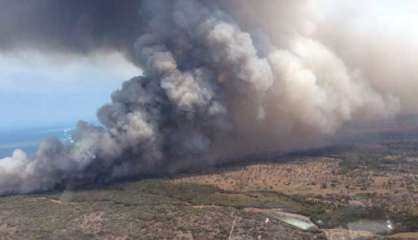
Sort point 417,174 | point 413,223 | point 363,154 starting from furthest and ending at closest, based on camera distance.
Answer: point 363,154
point 417,174
point 413,223

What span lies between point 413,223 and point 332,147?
116 ft

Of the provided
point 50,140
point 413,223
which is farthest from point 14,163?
point 413,223

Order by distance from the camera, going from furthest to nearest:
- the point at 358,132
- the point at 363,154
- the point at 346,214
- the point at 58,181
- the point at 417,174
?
1. the point at 358,132
2. the point at 363,154
3. the point at 58,181
4. the point at 417,174
5. the point at 346,214

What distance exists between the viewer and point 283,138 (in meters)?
74.8

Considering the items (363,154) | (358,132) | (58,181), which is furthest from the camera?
(358,132)

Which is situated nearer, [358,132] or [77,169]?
[77,169]

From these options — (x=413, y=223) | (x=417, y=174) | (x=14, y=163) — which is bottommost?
(x=413, y=223)

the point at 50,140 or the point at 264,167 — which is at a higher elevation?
the point at 50,140

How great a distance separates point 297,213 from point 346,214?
12.0ft

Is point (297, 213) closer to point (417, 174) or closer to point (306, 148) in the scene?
point (417, 174)

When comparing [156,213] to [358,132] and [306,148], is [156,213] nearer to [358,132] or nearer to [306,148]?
[306,148]

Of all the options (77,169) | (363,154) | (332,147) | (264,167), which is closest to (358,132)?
(332,147)

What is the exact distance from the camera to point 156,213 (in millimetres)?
42125

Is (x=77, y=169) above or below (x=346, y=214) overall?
above
